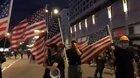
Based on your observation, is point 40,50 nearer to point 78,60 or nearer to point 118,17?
point 78,60

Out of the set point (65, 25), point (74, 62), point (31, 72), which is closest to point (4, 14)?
point (74, 62)

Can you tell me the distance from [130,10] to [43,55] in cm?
3762

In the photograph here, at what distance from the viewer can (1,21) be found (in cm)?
1374

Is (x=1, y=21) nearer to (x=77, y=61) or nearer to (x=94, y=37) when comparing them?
(x=77, y=61)

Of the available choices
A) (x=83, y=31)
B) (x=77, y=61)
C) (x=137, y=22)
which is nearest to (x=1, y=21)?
(x=77, y=61)

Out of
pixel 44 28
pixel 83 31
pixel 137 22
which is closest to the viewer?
pixel 44 28

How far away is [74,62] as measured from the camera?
1516 centimetres

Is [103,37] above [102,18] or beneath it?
beneath

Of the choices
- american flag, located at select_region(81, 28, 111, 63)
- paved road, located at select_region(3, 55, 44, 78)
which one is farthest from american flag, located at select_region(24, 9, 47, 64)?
paved road, located at select_region(3, 55, 44, 78)

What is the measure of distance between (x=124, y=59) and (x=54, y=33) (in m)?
4.99

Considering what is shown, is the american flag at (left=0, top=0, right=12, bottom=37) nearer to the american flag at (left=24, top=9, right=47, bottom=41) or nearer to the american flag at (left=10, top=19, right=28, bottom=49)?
the american flag at (left=24, top=9, right=47, bottom=41)

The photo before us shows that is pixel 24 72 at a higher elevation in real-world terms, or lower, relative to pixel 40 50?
higher

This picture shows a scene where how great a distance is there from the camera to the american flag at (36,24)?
1684cm

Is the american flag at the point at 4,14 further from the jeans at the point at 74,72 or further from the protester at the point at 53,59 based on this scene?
the jeans at the point at 74,72
